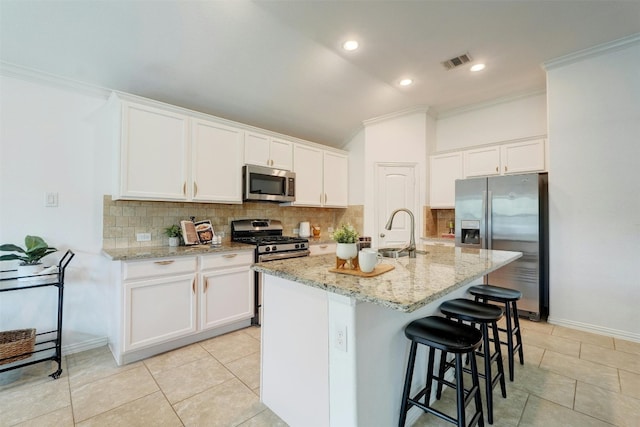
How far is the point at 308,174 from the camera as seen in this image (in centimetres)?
413

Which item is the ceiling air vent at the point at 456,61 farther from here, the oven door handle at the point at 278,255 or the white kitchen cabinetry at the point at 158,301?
the white kitchen cabinetry at the point at 158,301

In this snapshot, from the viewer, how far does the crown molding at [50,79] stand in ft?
7.57

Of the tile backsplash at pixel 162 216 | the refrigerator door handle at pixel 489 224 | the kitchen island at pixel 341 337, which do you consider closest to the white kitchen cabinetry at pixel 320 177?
the tile backsplash at pixel 162 216

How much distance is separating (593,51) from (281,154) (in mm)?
3532

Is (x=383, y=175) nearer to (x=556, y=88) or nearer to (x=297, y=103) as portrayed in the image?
(x=297, y=103)

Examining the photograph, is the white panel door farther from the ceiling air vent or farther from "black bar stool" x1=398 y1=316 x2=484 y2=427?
"black bar stool" x1=398 y1=316 x2=484 y2=427

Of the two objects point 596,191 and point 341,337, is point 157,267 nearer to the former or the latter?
point 341,337

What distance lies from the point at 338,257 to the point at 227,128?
93.3 inches

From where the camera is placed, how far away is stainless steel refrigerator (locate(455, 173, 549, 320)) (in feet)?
10.5

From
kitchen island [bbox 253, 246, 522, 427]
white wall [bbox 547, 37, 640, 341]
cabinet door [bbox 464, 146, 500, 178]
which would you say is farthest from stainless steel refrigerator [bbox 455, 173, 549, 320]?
kitchen island [bbox 253, 246, 522, 427]

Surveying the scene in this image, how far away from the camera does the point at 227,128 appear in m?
3.23

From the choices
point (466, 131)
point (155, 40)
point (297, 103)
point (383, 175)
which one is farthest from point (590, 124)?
point (155, 40)

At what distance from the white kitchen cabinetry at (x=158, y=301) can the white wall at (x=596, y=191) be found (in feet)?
12.6

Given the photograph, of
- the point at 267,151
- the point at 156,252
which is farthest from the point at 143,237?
the point at 267,151
